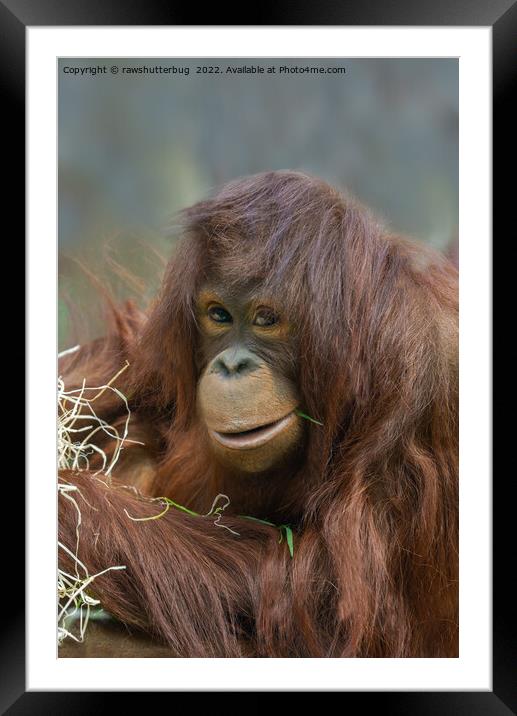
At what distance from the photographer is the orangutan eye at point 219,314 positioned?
252 cm

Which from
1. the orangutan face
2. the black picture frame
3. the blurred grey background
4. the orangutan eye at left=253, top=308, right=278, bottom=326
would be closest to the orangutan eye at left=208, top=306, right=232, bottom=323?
the orangutan face

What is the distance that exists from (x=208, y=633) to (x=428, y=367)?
0.96 meters

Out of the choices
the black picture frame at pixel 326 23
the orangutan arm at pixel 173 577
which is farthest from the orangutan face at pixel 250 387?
the black picture frame at pixel 326 23

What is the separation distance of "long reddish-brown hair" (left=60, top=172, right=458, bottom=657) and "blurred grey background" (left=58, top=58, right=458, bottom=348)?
8 cm

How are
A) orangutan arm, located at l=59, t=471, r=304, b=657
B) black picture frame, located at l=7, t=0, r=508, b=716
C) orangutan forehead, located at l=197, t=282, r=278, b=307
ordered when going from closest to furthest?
black picture frame, located at l=7, t=0, r=508, b=716 → orangutan arm, located at l=59, t=471, r=304, b=657 → orangutan forehead, located at l=197, t=282, r=278, b=307

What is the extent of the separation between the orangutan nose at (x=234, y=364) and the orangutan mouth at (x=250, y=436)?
0.54 ft

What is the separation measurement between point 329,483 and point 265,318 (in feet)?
1.69

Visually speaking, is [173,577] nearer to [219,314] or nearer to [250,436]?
[250,436]

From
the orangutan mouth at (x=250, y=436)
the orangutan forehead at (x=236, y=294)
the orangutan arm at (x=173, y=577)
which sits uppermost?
the orangutan forehead at (x=236, y=294)

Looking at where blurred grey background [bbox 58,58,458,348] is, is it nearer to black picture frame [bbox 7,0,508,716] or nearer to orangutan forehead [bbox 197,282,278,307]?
black picture frame [bbox 7,0,508,716]

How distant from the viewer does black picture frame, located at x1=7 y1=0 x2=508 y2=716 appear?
86.8 inches

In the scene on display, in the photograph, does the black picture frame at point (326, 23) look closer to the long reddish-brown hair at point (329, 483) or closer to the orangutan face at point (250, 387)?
the long reddish-brown hair at point (329, 483)

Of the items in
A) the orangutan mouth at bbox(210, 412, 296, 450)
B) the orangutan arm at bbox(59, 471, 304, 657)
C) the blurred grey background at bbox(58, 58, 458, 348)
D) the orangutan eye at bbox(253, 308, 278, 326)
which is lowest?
the orangutan arm at bbox(59, 471, 304, 657)

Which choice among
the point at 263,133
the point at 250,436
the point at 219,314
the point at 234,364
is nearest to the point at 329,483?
the point at 250,436
